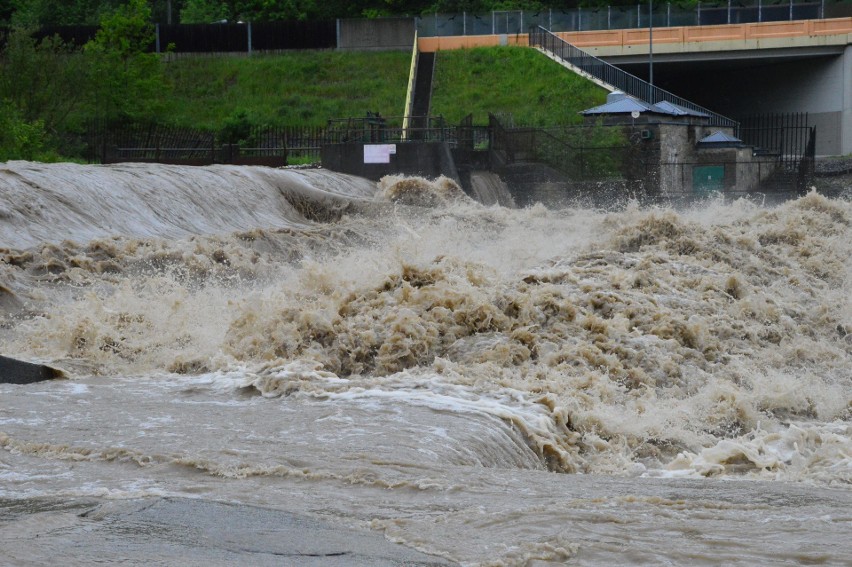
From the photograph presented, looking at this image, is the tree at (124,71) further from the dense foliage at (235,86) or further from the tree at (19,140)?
the tree at (19,140)

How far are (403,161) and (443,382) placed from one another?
19156 millimetres

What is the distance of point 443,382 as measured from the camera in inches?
359

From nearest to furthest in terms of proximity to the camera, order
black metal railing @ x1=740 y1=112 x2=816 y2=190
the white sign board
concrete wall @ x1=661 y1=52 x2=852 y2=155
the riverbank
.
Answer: the riverbank → the white sign board → black metal railing @ x1=740 y1=112 x2=816 y2=190 → concrete wall @ x1=661 y1=52 x2=852 y2=155

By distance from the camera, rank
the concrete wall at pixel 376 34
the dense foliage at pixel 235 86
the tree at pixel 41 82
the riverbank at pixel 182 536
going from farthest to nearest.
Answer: the concrete wall at pixel 376 34, the dense foliage at pixel 235 86, the tree at pixel 41 82, the riverbank at pixel 182 536

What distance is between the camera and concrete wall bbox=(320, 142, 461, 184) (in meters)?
27.8

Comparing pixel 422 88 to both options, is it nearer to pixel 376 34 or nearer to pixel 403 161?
pixel 376 34

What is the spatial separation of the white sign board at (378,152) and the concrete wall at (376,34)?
1976cm

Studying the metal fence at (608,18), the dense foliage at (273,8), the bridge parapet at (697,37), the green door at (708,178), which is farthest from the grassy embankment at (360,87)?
the dense foliage at (273,8)

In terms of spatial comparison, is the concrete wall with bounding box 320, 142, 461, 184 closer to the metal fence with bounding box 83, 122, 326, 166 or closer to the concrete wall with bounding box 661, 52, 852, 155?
the metal fence with bounding box 83, 122, 326, 166

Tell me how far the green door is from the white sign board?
8007mm

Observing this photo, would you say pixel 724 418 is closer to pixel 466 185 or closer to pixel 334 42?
pixel 466 185

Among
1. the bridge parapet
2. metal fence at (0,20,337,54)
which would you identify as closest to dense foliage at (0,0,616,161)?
metal fence at (0,20,337,54)

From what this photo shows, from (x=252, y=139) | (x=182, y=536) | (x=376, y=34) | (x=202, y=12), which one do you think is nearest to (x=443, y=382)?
(x=182, y=536)

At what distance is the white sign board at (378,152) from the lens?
27781mm
